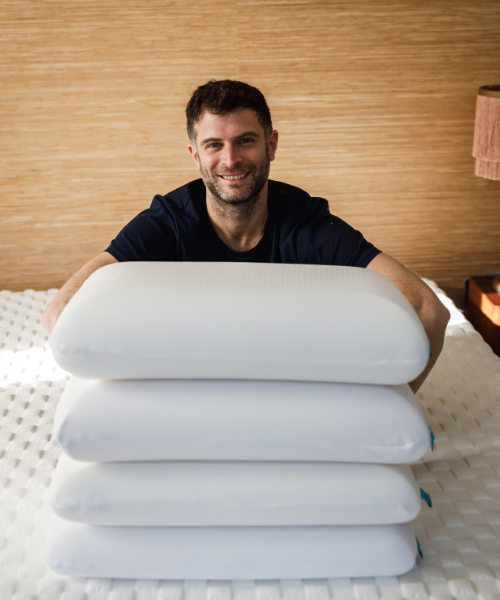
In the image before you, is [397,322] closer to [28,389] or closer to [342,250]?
[342,250]

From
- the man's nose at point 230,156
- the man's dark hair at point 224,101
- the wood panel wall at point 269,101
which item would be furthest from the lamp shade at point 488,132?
the man's nose at point 230,156

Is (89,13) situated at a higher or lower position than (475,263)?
higher

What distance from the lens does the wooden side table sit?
2274 millimetres

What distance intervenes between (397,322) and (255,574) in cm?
48

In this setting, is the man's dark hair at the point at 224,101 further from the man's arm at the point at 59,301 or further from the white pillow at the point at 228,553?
the white pillow at the point at 228,553

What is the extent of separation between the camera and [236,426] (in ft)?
2.91

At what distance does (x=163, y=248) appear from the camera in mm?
1697

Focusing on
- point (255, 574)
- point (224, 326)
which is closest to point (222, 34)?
point (224, 326)

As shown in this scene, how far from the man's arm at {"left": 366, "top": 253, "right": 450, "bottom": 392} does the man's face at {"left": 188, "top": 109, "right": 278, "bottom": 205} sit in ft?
1.45

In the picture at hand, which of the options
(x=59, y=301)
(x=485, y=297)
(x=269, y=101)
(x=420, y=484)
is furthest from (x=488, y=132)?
(x=59, y=301)

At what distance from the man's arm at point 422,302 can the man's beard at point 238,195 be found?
418mm

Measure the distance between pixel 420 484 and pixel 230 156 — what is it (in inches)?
39.2

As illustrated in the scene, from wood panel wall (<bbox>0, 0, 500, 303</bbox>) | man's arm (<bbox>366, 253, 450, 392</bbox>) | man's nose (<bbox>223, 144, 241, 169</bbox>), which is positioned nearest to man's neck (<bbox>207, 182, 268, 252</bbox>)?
man's nose (<bbox>223, 144, 241, 169</bbox>)

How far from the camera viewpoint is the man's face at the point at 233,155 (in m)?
1.63
